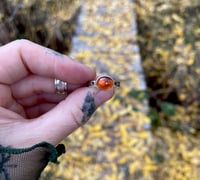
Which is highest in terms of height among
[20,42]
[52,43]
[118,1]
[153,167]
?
[20,42]

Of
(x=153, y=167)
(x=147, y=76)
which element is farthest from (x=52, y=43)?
(x=153, y=167)

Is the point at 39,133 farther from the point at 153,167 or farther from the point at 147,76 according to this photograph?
the point at 147,76

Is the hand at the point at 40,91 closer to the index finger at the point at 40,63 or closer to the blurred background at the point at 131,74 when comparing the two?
the index finger at the point at 40,63

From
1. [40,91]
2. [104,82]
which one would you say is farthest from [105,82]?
[40,91]

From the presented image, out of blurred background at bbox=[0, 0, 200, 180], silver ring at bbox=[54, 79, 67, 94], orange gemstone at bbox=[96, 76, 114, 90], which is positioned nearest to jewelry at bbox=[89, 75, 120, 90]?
orange gemstone at bbox=[96, 76, 114, 90]

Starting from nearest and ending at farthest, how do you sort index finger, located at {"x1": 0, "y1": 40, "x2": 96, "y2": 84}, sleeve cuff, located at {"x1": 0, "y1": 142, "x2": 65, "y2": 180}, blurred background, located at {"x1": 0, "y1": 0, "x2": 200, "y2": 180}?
sleeve cuff, located at {"x1": 0, "y1": 142, "x2": 65, "y2": 180}, index finger, located at {"x1": 0, "y1": 40, "x2": 96, "y2": 84}, blurred background, located at {"x1": 0, "y1": 0, "x2": 200, "y2": 180}

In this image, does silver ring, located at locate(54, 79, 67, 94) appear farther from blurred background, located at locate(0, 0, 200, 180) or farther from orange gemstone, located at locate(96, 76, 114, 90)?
blurred background, located at locate(0, 0, 200, 180)
